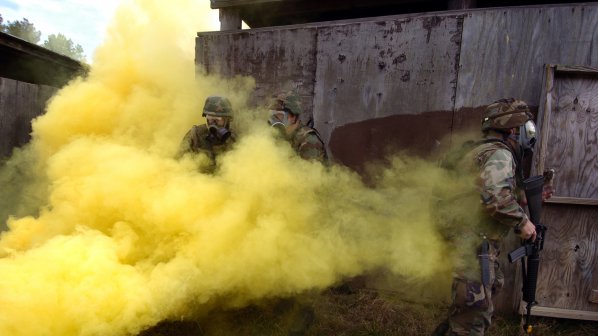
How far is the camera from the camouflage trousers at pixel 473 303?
2.91m

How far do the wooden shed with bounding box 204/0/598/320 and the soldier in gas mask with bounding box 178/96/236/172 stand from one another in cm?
64

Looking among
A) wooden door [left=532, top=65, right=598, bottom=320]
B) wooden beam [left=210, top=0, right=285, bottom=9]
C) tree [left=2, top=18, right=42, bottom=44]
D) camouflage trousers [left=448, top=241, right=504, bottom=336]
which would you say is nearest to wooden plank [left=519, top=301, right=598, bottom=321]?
wooden door [left=532, top=65, right=598, bottom=320]

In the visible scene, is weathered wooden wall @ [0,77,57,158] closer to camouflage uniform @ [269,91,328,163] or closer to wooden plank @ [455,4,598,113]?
camouflage uniform @ [269,91,328,163]

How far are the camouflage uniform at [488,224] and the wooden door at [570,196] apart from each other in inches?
33.6

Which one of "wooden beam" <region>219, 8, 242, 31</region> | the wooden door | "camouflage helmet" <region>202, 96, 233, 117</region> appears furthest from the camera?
"wooden beam" <region>219, 8, 242, 31</region>

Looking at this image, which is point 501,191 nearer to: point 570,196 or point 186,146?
point 570,196

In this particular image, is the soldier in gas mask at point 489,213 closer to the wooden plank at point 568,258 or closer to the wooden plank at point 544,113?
the wooden plank at point 544,113

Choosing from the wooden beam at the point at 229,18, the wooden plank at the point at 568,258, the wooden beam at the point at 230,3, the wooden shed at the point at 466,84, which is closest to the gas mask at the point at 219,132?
the wooden shed at the point at 466,84

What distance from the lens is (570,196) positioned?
12.1 ft

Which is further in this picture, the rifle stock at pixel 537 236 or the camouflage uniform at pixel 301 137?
the camouflage uniform at pixel 301 137

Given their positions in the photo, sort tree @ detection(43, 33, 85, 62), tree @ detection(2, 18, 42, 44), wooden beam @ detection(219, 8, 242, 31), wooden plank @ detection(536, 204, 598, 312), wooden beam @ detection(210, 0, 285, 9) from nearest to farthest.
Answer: wooden plank @ detection(536, 204, 598, 312), wooden beam @ detection(210, 0, 285, 9), wooden beam @ detection(219, 8, 242, 31), tree @ detection(2, 18, 42, 44), tree @ detection(43, 33, 85, 62)

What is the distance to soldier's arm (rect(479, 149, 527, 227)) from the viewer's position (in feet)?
9.21

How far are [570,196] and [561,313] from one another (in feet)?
3.80

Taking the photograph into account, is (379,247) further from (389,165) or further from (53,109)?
(53,109)
